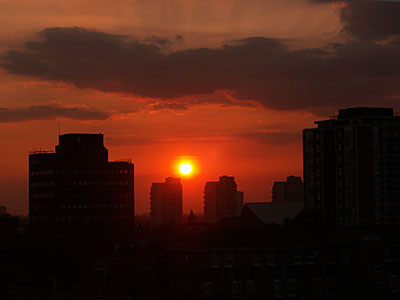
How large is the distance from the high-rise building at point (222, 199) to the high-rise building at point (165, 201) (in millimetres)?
3462

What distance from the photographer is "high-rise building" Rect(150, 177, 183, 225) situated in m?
48.6

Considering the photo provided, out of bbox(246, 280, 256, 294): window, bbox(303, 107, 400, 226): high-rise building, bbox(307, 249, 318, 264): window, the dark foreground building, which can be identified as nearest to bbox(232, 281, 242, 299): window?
the dark foreground building

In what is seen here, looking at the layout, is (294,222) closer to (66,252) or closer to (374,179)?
(374,179)

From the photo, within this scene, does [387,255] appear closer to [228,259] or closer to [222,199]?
[228,259]

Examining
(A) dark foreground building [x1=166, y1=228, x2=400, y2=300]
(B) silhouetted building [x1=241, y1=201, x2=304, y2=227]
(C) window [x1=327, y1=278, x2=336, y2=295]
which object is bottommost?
(C) window [x1=327, y1=278, x2=336, y2=295]

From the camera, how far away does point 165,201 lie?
48812mm

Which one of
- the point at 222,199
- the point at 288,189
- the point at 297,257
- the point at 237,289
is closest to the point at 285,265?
the point at 297,257

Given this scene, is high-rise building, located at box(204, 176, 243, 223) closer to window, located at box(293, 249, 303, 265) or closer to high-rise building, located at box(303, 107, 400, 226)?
high-rise building, located at box(303, 107, 400, 226)

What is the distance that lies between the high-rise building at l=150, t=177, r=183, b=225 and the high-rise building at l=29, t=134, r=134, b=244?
20.9 meters

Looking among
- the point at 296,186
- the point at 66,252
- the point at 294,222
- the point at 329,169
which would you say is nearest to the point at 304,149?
the point at 329,169

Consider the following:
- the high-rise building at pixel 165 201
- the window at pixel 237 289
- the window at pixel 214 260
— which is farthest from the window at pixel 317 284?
the high-rise building at pixel 165 201

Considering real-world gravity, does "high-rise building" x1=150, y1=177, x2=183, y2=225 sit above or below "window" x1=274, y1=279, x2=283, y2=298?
above

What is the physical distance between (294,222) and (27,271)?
6346 mm

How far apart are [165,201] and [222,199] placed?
528cm
